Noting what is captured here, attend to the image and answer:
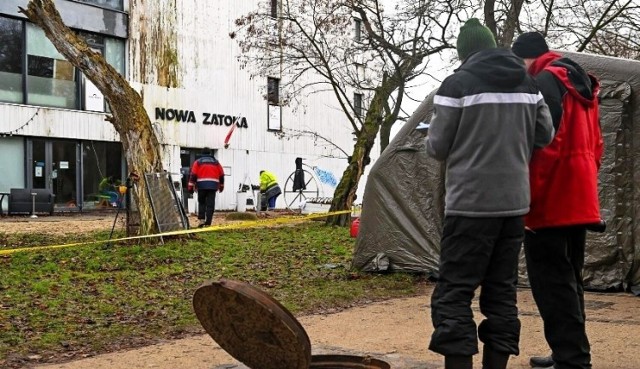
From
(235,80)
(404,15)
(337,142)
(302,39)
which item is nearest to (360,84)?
(302,39)

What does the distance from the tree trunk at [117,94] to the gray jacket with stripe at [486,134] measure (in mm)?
9381

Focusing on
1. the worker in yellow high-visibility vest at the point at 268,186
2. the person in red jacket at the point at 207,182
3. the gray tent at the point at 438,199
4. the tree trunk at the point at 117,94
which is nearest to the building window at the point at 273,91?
the worker in yellow high-visibility vest at the point at 268,186

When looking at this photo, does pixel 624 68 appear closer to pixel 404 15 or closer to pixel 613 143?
pixel 613 143

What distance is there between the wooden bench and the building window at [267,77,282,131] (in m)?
11.4

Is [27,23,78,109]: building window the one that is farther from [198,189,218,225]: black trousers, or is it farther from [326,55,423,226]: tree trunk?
[326,55,423,226]: tree trunk

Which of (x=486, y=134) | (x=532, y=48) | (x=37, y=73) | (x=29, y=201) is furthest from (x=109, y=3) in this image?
(x=486, y=134)

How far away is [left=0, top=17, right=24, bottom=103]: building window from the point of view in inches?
993

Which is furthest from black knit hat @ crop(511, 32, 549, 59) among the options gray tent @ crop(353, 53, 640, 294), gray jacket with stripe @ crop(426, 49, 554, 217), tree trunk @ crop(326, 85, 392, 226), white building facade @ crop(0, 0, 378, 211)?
white building facade @ crop(0, 0, 378, 211)

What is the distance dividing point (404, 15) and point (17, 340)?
520 inches

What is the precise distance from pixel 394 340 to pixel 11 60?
74.6 ft

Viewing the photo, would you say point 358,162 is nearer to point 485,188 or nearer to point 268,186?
point 268,186

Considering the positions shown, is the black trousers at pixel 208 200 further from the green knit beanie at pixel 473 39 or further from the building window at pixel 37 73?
the green knit beanie at pixel 473 39

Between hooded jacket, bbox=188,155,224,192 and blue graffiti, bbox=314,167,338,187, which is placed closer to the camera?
hooded jacket, bbox=188,155,224,192

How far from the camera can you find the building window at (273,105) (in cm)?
3369
